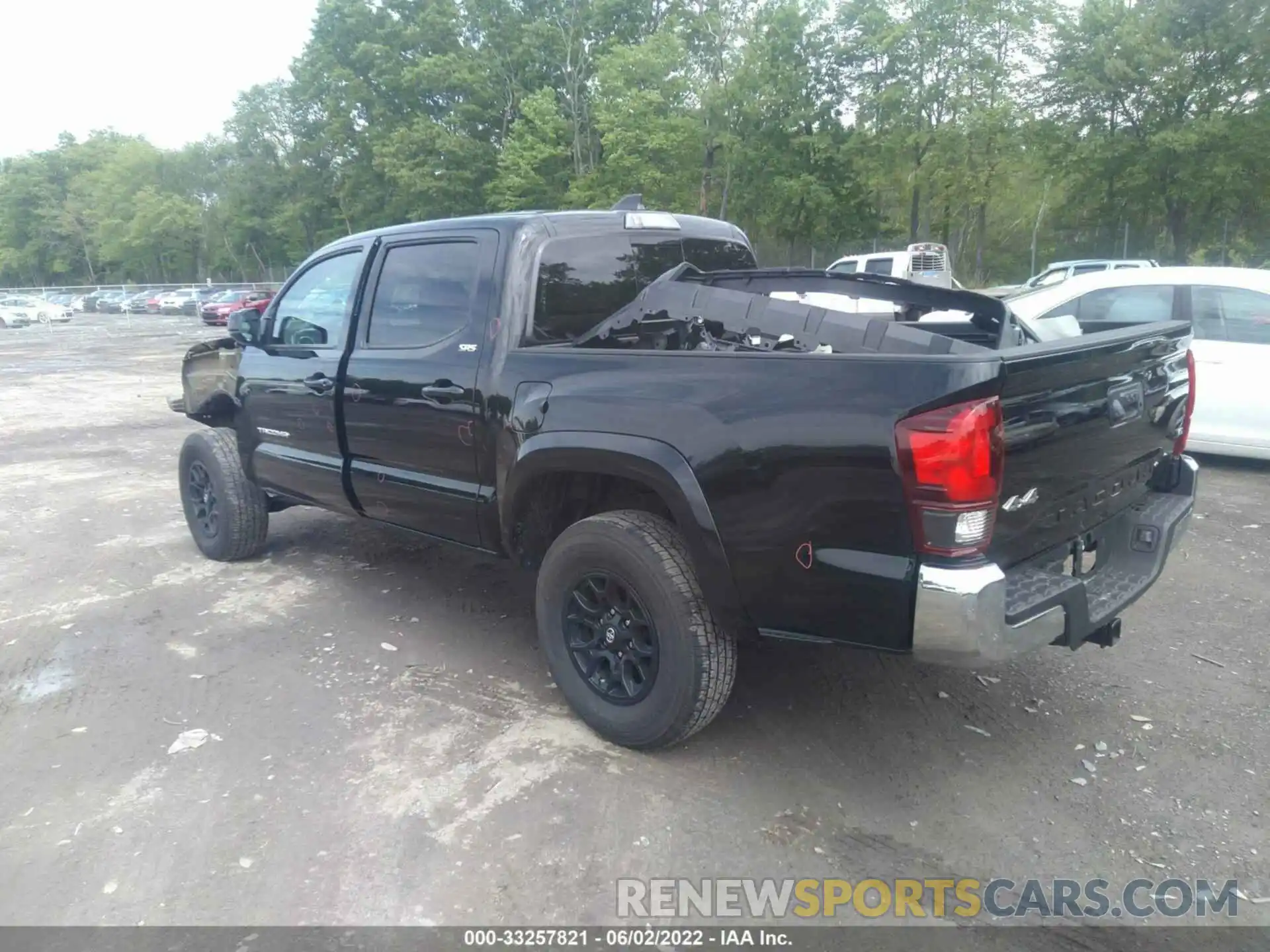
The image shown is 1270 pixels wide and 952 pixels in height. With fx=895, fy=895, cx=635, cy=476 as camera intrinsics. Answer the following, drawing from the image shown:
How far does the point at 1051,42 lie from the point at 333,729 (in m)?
30.2

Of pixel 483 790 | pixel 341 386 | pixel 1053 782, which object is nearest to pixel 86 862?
pixel 483 790

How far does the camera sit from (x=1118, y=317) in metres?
7.50

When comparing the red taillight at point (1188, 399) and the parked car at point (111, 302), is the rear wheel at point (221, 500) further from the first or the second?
the parked car at point (111, 302)

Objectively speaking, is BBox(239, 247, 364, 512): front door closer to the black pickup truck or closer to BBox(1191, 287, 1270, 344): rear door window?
the black pickup truck

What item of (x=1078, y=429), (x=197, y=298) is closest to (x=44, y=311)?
(x=197, y=298)

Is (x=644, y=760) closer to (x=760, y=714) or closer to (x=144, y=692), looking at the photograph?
(x=760, y=714)

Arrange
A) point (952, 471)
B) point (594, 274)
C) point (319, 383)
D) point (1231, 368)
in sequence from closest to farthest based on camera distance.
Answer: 1. point (952, 471)
2. point (594, 274)
3. point (319, 383)
4. point (1231, 368)

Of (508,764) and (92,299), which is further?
(92,299)

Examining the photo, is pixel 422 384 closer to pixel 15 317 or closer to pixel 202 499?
pixel 202 499

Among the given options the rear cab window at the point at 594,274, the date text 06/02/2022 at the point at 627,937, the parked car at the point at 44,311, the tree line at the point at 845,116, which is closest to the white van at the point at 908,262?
the tree line at the point at 845,116

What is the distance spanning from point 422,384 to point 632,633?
5.01 ft

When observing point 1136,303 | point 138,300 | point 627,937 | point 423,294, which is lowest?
point 627,937

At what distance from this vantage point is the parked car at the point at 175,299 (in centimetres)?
4247

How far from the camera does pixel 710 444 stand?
9.51 feet
